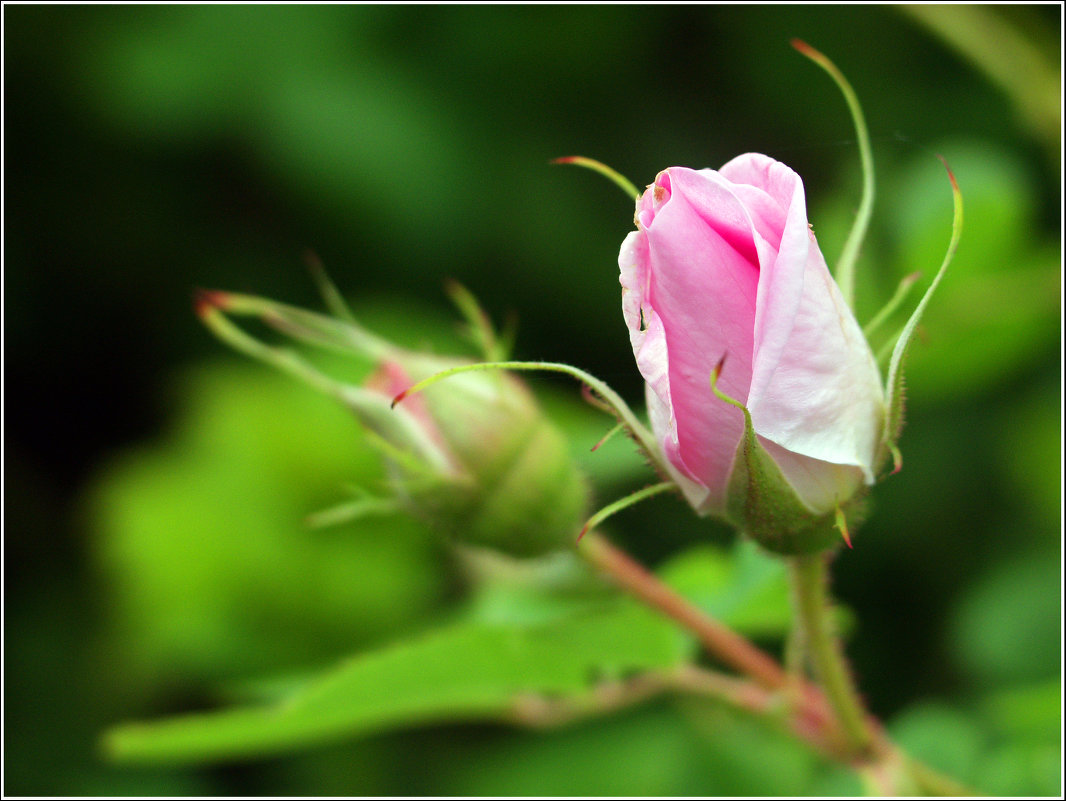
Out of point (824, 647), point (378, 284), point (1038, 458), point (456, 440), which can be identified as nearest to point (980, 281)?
point (1038, 458)

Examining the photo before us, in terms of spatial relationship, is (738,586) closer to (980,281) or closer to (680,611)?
(680,611)

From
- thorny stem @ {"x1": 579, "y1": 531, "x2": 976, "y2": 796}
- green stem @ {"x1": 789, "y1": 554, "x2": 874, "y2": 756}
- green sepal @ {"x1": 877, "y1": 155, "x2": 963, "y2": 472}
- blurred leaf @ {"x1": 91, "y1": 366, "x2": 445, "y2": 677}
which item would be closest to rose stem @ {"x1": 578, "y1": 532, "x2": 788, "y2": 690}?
thorny stem @ {"x1": 579, "y1": 531, "x2": 976, "y2": 796}

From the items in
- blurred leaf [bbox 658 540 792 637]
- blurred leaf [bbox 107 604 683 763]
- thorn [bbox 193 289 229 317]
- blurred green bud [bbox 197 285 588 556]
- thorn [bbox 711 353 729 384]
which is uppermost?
thorn [bbox 193 289 229 317]

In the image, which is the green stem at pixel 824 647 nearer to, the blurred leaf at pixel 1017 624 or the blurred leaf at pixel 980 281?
the blurred leaf at pixel 1017 624

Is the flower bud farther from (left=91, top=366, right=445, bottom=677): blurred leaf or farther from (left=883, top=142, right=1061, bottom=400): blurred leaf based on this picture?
(left=91, top=366, right=445, bottom=677): blurred leaf

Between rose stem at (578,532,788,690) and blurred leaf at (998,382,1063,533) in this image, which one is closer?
rose stem at (578,532,788,690)
